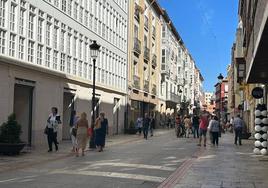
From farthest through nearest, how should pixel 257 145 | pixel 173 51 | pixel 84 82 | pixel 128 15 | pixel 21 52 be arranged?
1. pixel 173 51
2. pixel 128 15
3. pixel 84 82
4. pixel 21 52
5. pixel 257 145

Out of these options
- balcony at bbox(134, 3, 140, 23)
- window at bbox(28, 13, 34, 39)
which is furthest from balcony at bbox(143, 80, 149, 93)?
window at bbox(28, 13, 34, 39)

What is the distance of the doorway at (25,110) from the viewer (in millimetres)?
24203

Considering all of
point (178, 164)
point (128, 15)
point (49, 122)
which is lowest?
point (178, 164)

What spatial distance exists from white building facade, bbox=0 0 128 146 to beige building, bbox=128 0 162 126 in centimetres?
720

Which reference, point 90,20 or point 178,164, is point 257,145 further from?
point 90,20

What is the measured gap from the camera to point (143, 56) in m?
52.2

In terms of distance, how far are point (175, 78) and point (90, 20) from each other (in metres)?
46.7

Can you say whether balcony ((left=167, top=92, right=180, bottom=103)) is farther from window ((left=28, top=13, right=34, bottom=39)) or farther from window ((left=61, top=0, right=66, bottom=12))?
window ((left=28, top=13, right=34, bottom=39))

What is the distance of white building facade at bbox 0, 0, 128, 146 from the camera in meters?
22.0

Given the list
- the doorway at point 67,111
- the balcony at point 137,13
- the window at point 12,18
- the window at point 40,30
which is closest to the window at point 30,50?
the window at point 40,30

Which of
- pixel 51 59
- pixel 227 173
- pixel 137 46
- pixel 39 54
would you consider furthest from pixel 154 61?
pixel 227 173

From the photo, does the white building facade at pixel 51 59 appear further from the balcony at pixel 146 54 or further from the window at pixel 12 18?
the balcony at pixel 146 54

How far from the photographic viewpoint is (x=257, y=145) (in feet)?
63.5

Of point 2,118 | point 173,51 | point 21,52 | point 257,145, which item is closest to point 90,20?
point 21,52
